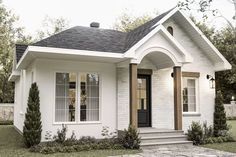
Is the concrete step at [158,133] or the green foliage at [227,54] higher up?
the green foliage at [227,54]

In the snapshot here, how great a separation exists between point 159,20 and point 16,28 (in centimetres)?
2300

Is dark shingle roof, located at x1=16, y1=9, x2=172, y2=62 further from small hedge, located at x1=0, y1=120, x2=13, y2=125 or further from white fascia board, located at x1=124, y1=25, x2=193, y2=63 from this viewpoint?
small hedge, located at x1=0, y1=120, x2=13, y2=125

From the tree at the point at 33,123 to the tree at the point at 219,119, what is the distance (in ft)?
24.8

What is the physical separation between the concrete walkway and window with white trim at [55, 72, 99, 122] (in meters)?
2.85

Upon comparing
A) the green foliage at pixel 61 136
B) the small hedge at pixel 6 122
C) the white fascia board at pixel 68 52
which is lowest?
the small hedge at pixel 6 122

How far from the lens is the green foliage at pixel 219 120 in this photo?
12117 mm

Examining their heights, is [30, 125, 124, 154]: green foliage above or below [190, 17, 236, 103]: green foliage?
below

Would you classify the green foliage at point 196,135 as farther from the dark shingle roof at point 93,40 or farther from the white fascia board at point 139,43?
the dark shingle roof at point 93,40

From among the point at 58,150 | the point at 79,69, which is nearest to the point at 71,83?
the point at 79,69

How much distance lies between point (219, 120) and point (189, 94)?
5.66ft

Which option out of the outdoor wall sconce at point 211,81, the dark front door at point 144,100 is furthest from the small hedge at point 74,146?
the outdoor wall sconce at point 211,81

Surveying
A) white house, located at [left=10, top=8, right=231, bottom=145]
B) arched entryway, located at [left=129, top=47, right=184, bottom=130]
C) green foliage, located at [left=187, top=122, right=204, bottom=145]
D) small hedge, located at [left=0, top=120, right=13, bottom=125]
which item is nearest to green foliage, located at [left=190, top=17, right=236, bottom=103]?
white house, located at [left=10, top=8, right=231, bottom=145]

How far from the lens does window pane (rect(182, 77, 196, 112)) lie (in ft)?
41.5

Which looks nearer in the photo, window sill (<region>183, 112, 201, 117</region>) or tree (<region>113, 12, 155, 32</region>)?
window sill (<region>183, 112, 201, 117</region>)
